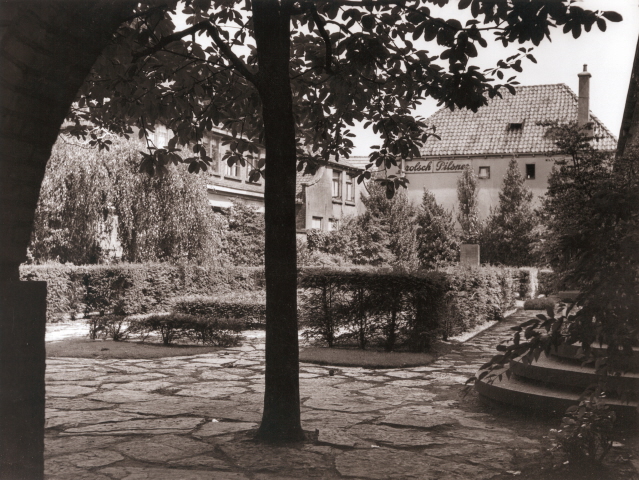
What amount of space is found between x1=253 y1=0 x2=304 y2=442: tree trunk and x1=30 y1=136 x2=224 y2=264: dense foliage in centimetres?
1528

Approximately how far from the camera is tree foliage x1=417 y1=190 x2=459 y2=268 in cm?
3647

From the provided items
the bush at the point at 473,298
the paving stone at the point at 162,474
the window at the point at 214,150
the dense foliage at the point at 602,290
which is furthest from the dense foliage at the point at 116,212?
the dense foliage at the point at 602,290

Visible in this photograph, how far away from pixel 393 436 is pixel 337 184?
1387 inches

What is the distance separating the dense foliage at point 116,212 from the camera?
20594 mm

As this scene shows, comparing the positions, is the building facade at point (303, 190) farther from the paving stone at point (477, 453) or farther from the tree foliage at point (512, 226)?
the paving stone at point (477, 453)

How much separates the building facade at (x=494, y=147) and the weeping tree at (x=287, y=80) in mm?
36967

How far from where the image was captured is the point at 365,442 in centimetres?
590

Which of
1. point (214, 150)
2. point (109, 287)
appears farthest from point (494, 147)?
point (109, 287)

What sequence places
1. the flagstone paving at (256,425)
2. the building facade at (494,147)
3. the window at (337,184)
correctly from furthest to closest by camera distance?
the building facade at (494,147)
the window at (337,184)
the flagstone paving at (256,425)

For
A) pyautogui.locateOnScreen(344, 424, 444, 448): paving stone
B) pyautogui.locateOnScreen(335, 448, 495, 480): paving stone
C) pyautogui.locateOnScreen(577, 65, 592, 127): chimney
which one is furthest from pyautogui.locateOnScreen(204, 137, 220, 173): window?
pyautogui.locateOnScreen(335, 448, 495, 480): paving stone

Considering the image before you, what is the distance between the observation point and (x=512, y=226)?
39812 millimetres

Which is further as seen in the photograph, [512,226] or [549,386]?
[512,226]

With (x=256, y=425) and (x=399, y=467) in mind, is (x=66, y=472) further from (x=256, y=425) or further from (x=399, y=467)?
(x=399, y=467)

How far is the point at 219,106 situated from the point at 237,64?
169 centimetres
